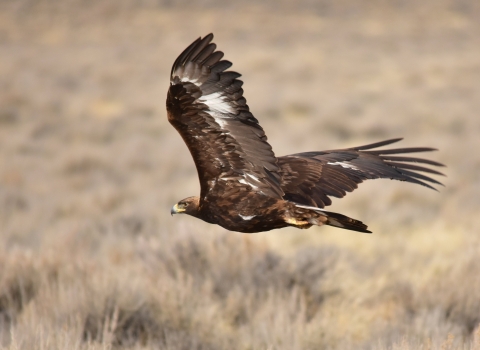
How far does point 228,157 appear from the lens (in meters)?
3.97

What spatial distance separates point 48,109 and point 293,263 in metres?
13.5

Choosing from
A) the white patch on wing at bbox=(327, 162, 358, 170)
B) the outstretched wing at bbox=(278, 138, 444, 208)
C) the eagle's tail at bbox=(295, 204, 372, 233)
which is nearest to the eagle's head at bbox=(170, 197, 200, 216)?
the outstretched wing at bbox=(278, 138, 444, 208)

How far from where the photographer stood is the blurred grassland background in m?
5.11

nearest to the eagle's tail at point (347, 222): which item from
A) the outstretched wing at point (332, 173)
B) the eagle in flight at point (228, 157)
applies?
the eagle in flight at point (228, 157)

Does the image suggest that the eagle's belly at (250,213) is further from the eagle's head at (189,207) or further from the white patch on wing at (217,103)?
the white patch on wing at (217,103)

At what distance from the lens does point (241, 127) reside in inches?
151

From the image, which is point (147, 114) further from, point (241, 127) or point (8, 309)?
point (241, 127)

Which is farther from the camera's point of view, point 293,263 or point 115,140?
point 115,140

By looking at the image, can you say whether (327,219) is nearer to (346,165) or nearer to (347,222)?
(347,222)

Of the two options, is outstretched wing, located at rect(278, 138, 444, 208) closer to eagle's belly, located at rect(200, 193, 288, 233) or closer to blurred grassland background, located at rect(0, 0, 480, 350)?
eagle's belly, located at rect(200, 193, 288, 233)

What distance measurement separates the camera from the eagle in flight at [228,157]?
3.69m

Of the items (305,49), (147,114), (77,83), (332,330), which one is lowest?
(332,330)

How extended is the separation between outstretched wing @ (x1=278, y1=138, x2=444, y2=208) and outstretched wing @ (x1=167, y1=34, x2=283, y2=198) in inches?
14.1

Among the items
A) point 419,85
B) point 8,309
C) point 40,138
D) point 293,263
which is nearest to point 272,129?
point 40,138
